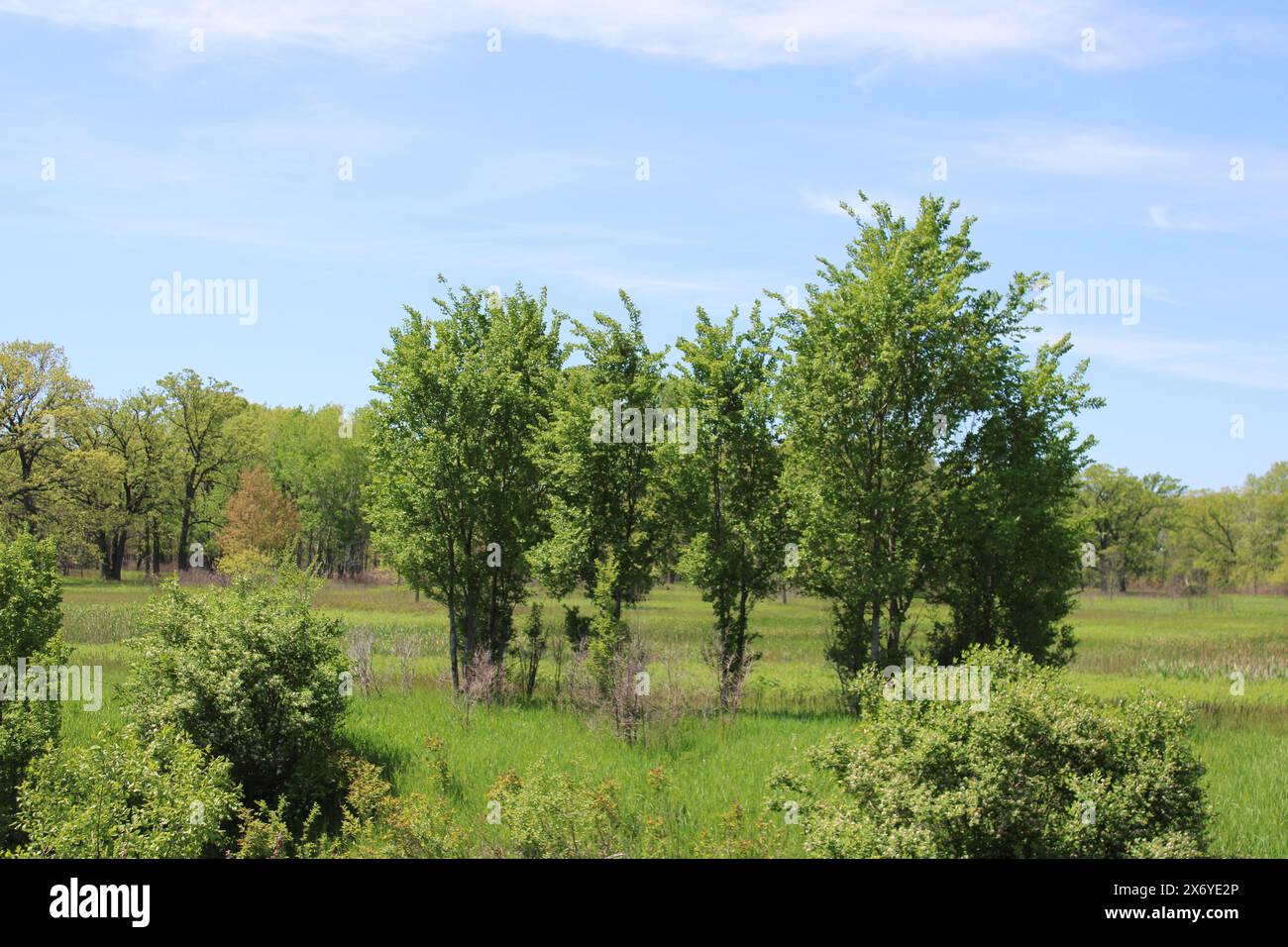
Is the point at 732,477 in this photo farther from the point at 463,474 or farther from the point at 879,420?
the point at 463,474

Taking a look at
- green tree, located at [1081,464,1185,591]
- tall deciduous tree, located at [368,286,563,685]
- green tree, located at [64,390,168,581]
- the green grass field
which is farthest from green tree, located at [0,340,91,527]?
green tree, located at [1081,464,1185,591]

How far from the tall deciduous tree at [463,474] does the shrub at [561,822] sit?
11733 mm

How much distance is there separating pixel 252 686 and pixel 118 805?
4761mm

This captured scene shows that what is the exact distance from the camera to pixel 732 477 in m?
24.4

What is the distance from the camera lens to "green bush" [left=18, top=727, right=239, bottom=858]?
448 inches

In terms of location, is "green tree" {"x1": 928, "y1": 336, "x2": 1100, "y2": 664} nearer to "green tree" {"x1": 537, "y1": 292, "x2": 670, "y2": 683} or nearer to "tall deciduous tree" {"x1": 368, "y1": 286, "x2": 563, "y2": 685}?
"green tree" {"x1": 537, "y1": 292, "x2": 670, "y2": 683}

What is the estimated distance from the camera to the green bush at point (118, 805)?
1137 centimetres

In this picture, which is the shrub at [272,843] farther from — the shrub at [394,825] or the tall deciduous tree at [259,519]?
the tall deciduous tree at [259,519]

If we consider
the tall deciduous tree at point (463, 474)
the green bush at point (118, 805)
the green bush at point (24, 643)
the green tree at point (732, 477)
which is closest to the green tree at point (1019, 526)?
the green tree at point (732, 477)

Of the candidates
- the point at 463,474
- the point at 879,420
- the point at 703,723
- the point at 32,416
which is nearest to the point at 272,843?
the point at 703,723

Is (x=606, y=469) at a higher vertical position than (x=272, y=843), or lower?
higher

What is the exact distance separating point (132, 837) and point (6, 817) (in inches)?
200

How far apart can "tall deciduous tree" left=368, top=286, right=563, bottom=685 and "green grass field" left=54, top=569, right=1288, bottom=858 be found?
8.89 ft

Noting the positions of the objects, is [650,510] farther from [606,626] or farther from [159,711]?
[159,711]
